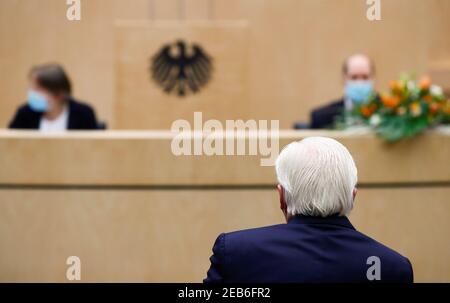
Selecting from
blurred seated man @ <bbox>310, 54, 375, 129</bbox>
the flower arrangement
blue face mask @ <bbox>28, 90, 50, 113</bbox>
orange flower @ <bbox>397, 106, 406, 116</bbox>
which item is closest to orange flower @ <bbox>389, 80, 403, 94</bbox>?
the flower arrangement

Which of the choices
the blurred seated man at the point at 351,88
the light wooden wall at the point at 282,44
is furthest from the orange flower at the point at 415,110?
the light wooden wall at the point at 282,44

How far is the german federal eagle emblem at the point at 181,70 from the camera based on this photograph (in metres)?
7.41

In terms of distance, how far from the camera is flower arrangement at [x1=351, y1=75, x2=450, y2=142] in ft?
15.3

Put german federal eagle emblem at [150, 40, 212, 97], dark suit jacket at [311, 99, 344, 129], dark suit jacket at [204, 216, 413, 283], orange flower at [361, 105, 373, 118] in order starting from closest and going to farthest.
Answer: dark suit jacket at [204, 216, 413, 283]
orange flower at [361, 105, 373, 118]
dark suit jacket at [311, 99, 344, 129]
german federal eagle emblem at [150, 40, 212, 97]

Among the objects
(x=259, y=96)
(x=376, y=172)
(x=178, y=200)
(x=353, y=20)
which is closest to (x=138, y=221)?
(x=178, y=200)

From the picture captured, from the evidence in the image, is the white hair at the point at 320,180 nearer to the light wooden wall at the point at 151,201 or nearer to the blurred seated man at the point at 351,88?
the light wooden wall at the point at 151,201

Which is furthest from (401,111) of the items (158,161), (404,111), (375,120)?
(158,161)

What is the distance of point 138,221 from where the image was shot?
4.60 meters

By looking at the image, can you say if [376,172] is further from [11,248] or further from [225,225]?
[11,248]

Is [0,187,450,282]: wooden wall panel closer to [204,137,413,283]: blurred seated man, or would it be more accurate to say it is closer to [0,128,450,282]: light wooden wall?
→ [0,128,450,282]: light wooden wall

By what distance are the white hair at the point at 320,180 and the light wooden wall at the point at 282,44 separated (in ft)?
19.6

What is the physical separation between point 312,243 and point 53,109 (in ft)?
12.7

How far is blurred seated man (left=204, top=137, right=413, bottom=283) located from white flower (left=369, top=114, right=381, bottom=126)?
265 centimetres

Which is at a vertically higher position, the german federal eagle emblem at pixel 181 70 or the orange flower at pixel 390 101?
the german federal eagle emblem at pixel 181 70
